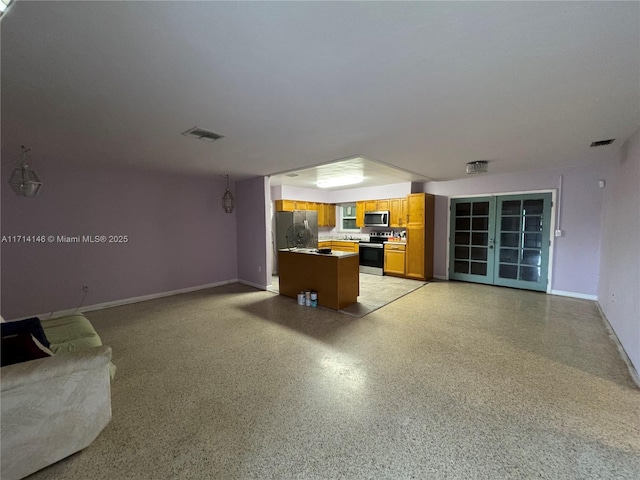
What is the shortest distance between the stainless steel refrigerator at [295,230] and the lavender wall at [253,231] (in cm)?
115

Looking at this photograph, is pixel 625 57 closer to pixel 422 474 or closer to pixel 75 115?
pixel 422 474

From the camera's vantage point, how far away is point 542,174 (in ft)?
16.5

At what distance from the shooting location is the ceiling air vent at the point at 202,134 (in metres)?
2.78

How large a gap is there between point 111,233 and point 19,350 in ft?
11.9

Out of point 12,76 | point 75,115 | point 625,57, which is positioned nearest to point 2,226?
point 75,115

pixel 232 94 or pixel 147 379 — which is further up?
pixel 232 94

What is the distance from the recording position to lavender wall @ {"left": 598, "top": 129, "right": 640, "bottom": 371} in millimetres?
2609

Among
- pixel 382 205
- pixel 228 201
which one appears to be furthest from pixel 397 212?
pixel 228 201

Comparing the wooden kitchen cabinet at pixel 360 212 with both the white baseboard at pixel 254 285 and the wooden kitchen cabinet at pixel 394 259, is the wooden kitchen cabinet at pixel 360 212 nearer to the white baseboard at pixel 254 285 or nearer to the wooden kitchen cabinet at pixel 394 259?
the wooden kitchen cabinet at pixel 394 259

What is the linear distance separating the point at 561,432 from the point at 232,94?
3348mm

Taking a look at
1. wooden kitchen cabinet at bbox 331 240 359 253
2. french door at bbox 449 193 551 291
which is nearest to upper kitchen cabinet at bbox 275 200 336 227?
wooden kitchen cabinet at bbox 331 240 359 253

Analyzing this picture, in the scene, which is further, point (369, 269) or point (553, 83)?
point (369, 269)

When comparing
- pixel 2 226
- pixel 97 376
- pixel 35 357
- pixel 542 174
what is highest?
pixel 542 174

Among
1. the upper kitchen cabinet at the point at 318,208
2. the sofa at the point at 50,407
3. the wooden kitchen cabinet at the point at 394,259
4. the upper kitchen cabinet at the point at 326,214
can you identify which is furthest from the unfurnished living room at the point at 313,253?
the upper kitchen cabinet at the point at 326,214
